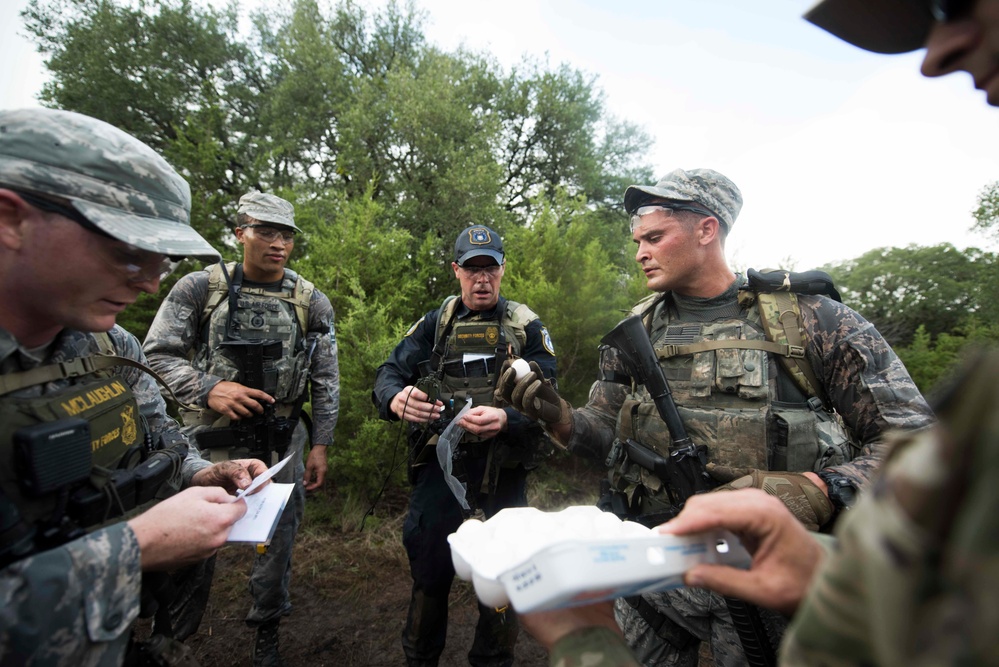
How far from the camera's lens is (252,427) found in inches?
128

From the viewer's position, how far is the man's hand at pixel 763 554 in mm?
889

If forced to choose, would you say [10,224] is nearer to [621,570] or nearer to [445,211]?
[621,570]

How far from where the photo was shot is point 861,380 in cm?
191

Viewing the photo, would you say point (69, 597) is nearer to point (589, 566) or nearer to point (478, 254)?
point (589, 566)

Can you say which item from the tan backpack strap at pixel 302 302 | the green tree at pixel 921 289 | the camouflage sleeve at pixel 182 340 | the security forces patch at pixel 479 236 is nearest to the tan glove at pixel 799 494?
Result: the security forces patch at pixel 479 236

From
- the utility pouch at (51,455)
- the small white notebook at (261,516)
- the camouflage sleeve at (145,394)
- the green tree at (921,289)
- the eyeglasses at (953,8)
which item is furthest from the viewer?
the green tree at (921,289)

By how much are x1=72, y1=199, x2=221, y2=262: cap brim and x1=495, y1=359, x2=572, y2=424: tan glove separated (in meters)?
1.41

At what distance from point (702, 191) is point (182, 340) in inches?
133

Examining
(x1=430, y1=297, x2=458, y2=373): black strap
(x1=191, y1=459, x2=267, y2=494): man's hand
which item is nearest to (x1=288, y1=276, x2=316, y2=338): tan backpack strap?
(x1=430, y1=297, x2=458, y2=373): black strap

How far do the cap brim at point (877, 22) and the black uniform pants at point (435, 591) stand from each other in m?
2.84

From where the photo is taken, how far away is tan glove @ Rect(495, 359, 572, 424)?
7.58 ft

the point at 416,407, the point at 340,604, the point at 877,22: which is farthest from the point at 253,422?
the point at 877,22

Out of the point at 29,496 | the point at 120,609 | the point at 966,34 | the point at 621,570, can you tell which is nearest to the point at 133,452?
the point at 29,496

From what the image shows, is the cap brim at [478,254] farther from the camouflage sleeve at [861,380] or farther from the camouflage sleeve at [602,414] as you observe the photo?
the camouflage sleeve at [861,380]
